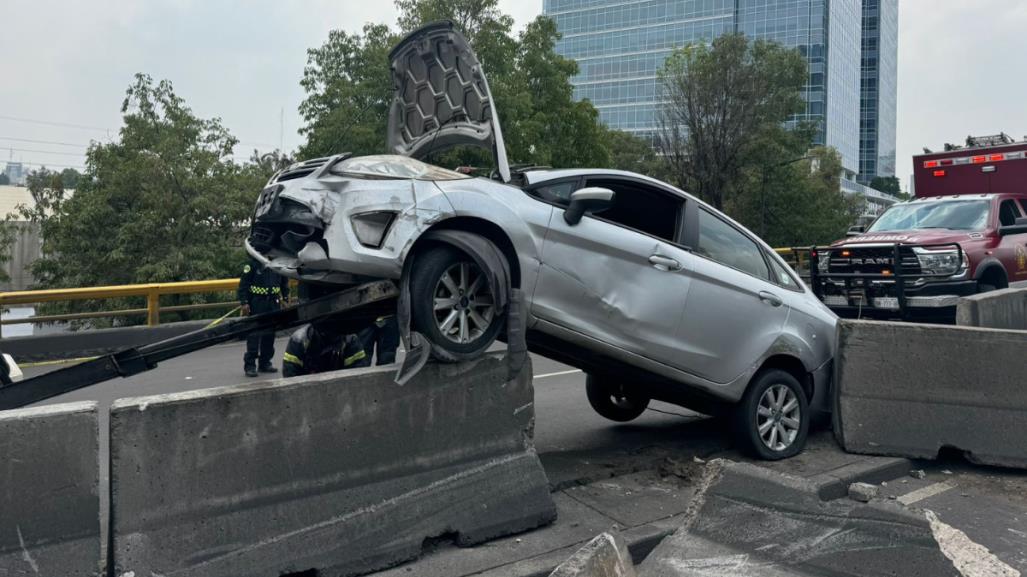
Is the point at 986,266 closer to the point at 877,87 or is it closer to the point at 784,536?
the point at 784,536

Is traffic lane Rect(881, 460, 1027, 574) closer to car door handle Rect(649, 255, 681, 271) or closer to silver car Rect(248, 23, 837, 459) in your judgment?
silver car Rect(248, 23, 837, 459)

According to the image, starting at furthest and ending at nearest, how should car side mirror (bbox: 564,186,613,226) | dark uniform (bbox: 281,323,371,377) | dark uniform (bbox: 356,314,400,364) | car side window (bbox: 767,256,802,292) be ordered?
dark uniform (bbox: 356,314,400,364) < car side window (bbox: 767,256,802,292) < dark uniform (bbox: 281,323,371,377) < car side mirror (bbox: 564,186,613,226)

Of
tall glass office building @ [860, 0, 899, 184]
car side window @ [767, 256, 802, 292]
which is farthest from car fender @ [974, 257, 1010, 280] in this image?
tall glass office building @ [860, 0, 899, 184]

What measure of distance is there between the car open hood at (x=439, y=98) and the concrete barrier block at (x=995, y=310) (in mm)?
5075

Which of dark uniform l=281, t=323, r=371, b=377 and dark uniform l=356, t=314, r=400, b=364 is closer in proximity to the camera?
dark uniform l=281, t=323, r=371, b=377

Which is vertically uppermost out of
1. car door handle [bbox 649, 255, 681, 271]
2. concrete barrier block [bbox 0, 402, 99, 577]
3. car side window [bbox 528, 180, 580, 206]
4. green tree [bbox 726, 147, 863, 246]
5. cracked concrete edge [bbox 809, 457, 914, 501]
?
green tree [bbox 726, 147, 863, 246]

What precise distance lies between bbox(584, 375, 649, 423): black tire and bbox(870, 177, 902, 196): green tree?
414 ft

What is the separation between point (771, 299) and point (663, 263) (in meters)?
1.12

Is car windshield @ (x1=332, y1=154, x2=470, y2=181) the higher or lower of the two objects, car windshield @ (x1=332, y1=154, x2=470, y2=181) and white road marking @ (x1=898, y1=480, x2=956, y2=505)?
the higher

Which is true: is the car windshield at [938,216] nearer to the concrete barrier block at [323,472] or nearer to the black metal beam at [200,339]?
the concrete barrier block at [323,472]

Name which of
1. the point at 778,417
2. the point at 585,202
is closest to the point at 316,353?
the point at 585,202

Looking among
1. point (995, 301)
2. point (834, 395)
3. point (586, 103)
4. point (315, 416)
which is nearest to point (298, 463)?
point (315, 416)

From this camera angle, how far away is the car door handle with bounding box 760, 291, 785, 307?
5555 mm

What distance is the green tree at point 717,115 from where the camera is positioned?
28.6 meters
